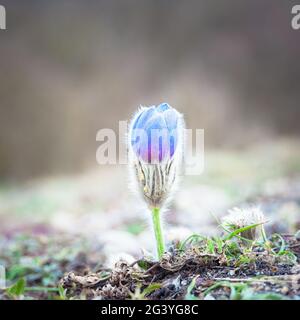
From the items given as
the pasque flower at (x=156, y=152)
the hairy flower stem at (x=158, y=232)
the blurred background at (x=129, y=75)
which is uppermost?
the blurred background at (x=129, y=75)

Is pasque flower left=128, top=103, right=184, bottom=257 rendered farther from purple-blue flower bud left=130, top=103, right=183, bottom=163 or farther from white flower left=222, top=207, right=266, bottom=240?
white flower left=222, top=207, right=266, bottom=240

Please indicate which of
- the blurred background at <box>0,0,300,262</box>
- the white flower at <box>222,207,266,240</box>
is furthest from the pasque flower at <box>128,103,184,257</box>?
the blurred background at <box>0,0,300,262</box>

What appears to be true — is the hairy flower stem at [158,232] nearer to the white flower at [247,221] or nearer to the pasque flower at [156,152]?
the pasque flower at [156,152]

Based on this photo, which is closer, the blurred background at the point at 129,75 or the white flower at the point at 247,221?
the white flower at the point at 247,221

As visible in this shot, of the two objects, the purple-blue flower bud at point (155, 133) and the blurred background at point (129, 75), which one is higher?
the blurred background at point (129, 75)

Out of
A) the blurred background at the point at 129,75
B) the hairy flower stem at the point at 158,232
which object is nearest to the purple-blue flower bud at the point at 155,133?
the hairy flower stem at the point at 158,232

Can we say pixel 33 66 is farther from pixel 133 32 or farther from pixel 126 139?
pixel 126 139
